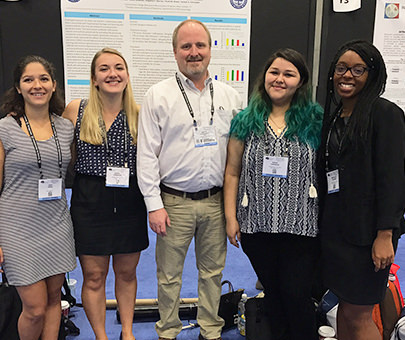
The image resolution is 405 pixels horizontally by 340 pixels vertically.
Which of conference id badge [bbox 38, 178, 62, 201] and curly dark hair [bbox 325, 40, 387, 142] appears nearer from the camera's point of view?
curly dark hair [bbox 325, 40, 387, 142]

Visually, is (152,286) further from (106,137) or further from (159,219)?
(106,137)

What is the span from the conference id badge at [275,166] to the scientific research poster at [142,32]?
134 cm

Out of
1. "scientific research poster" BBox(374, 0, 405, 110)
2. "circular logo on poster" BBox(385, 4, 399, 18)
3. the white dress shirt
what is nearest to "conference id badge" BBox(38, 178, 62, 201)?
the white dress shirt

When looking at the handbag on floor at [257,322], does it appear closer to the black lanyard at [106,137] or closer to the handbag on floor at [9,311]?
the black lanyard at [106,137]

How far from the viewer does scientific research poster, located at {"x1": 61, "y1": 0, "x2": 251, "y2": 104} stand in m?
2.67

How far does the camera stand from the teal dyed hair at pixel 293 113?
5.75ft

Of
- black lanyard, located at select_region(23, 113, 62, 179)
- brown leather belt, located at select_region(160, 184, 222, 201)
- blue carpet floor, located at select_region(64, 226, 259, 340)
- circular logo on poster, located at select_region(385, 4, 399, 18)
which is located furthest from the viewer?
circular logo on poster, located at select_region(385, 4, 399, 18)

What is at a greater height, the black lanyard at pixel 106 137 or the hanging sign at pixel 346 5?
the hanging sign at pixel 346 5

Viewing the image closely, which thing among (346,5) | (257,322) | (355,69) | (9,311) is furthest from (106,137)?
(346,5)

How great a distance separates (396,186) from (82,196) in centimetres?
141

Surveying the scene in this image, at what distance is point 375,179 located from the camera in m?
1.56

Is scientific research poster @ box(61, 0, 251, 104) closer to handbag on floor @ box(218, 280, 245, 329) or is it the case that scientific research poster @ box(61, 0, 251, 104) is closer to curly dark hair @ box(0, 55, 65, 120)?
curly dark hair @ box(0, 55, 65, 120)

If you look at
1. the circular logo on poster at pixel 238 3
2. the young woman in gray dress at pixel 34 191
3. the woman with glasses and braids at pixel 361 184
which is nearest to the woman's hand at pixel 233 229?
the woman with glasses and braids at pixel 361 184

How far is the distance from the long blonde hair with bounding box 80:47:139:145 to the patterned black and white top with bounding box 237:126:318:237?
632 mm
